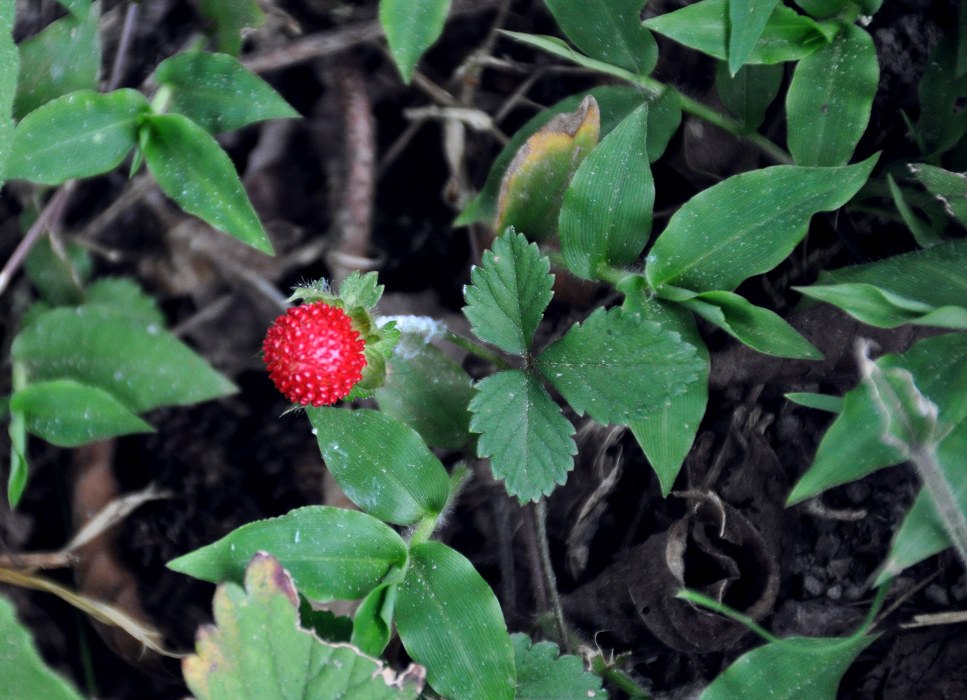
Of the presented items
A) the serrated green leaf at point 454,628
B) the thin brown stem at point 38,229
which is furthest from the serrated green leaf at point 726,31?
the thin brown stem at point 38,229

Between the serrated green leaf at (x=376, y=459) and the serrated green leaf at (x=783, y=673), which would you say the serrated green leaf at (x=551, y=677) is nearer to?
the serrated green leaf at (x=783, y=673)

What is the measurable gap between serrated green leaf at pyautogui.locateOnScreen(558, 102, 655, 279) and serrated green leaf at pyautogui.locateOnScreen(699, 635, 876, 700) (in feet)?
2.14

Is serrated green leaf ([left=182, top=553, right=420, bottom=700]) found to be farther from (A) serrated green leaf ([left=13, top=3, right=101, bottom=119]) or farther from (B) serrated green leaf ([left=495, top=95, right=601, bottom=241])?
(A) serrated green leaf ([left=13, top=3, right=101, bottom=119])

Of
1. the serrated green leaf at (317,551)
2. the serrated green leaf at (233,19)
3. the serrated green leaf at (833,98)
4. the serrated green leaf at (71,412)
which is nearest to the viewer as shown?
the serrated green leaf at (317,551)

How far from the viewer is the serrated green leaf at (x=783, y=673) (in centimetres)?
115

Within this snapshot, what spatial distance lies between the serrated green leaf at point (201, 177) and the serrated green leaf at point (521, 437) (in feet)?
1.50

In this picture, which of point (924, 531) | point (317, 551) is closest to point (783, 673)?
point (924, 531)

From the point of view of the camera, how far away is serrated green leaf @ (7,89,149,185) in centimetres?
127

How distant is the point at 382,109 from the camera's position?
5.61ft

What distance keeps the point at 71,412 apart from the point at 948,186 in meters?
1.51

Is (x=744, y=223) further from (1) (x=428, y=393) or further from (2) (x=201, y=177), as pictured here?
(2) (x=201, y=177)

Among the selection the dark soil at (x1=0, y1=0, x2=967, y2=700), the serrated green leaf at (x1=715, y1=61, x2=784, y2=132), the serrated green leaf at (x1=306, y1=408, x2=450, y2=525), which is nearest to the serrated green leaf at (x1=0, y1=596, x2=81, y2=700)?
the dark soil at (x1=0, y1=0, x2=967, y2=700)

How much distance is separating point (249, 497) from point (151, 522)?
0.21 metres

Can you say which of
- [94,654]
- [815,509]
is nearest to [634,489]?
[815,509]
